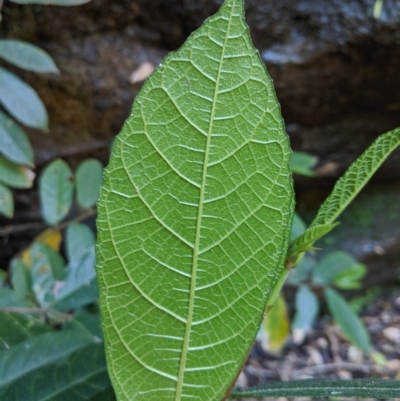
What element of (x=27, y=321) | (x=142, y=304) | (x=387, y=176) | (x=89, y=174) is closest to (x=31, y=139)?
(x=89, y=174)

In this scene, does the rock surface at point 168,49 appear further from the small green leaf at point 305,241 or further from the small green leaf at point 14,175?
the small green leaf at point 305,241

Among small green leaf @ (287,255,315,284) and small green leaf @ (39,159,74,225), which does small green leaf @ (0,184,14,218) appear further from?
small green leaf @ (287,255,315,284)

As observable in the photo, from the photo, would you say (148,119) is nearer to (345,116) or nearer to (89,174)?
(89,174)

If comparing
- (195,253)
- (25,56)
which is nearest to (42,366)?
(195,253)

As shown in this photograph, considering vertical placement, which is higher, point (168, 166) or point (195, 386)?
point (168, 166)

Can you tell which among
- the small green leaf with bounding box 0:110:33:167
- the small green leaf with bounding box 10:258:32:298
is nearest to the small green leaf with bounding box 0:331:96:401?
the small green leaf with bounding box 10:258:32:298

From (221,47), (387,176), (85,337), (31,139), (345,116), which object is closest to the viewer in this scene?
(221,47)

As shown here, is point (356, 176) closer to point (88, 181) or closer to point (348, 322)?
point (88, 181)
